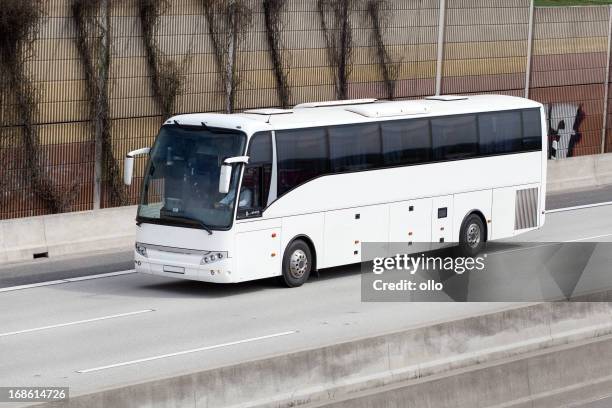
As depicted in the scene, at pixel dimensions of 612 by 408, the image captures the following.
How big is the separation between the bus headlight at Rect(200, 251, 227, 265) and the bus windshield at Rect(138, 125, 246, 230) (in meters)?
0.40

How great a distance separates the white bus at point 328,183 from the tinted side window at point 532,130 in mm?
27

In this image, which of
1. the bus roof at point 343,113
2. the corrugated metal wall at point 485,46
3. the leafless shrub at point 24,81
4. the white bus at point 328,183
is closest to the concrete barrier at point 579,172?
the corrugated metal wall at point 485,46

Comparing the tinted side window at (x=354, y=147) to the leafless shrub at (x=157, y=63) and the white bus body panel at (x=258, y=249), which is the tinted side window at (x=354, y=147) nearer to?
the white bus body panel at (x=258, y=249)

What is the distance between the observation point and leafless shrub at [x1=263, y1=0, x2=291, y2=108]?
110 ft

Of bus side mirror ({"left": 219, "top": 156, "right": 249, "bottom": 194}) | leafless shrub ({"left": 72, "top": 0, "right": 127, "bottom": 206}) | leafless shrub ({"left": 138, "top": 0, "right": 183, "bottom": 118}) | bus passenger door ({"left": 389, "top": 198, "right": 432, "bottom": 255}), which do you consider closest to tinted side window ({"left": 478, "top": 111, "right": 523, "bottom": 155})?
bus passenger door ({"left": 389, "top": 198, "right": 432, "bottom": 255})

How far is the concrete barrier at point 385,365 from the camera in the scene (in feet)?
40.8

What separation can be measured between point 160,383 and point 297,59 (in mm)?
22631

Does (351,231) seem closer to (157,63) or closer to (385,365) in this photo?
(385,365)

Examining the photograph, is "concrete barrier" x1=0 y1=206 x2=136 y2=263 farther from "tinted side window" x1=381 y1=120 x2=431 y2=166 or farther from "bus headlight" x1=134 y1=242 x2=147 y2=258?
"tinted side window" x1=381 y1=120 x2=431 y2=166

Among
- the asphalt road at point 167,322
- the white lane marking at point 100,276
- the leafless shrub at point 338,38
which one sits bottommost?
the white lane marking at point 100,276

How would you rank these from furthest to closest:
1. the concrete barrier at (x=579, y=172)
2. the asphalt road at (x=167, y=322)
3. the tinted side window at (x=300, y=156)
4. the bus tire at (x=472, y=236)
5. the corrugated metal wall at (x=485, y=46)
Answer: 1. the corrugated metal wall at (x=485, y=46)
2. the concrete barrier at (x=579, y=172)
3. the bus tire at (x=472, y=236)
4. the tinted side window at (x=300, y=156)
5. the asphalt road at (x=167, y=322)

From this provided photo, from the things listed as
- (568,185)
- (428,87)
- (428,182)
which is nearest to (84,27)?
(428,182)

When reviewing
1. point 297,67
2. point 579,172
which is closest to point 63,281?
point 297,67

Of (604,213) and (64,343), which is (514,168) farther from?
(64,343)
